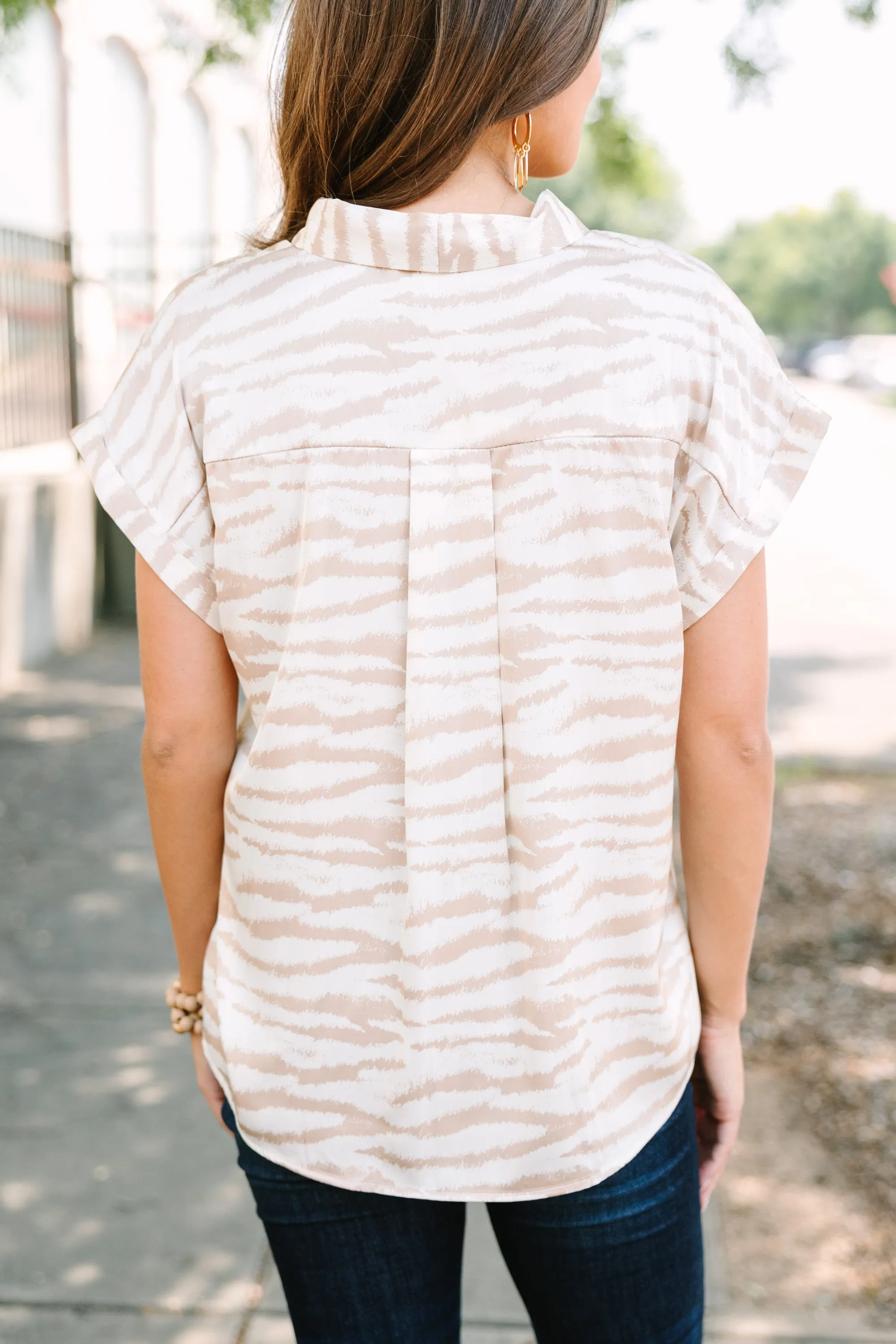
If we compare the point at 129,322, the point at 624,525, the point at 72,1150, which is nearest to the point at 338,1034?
the point at 624,525

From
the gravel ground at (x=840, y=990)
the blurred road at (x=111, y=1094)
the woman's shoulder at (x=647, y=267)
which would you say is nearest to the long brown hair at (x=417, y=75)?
the woman's shoulder at (x=647, y=267)

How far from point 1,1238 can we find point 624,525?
88.7 inches

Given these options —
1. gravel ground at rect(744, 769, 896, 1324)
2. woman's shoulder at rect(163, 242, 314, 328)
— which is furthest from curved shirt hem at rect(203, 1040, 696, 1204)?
gravel ground at rect(744, 769, 896, 1324)

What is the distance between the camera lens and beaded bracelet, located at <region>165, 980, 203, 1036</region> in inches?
56.5

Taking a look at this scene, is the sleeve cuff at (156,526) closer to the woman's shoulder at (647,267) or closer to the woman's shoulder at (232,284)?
the woman's shoulder at (232,284)

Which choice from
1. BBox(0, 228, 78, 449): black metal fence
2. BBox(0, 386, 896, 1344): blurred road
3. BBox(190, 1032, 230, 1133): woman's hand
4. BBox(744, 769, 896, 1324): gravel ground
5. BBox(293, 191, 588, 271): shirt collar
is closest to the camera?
BBox(293, 191, 588, 271): shirt collar

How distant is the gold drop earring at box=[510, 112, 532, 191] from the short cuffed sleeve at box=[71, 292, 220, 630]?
319 millimetres

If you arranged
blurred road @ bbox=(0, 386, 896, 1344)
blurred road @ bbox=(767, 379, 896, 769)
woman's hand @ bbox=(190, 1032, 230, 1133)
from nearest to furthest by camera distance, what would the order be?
1. woman's hand @ bbox=(190, 1032, 230, 1133)
2. blurred road @ bbox=(0, 386, 896, 1344)
3. blurred road @ bbox=(767, 379, 896, 769)

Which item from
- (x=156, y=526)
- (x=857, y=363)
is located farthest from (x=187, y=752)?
(x=857, y=363)

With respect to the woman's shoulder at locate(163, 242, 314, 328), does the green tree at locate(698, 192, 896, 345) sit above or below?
below

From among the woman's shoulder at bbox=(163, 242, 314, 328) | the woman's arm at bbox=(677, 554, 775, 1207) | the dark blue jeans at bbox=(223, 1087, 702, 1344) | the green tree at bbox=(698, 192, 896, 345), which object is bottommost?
the green tree at bbox=(698, 192, 896, 345)

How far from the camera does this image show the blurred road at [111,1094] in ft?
8.11

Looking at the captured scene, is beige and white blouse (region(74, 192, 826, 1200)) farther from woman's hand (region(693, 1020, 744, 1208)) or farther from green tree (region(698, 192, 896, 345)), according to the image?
green tree (region(698, 192, 896, 345))

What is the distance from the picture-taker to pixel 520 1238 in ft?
4.08
